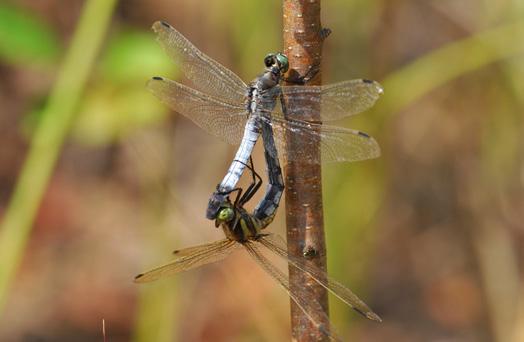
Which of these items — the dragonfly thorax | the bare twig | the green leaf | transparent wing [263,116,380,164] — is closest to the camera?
the bare twig

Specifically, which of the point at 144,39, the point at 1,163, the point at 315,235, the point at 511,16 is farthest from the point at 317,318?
the point at 1,163

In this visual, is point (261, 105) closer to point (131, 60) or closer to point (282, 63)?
point (282, 63)

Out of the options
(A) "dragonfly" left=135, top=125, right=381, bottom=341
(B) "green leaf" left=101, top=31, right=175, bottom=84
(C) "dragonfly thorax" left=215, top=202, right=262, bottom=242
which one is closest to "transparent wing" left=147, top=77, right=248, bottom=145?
(A) "dragonfly" left=135, top=125, right=381, bottom=341

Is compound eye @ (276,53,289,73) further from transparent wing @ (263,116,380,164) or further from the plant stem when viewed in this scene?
the plant stem

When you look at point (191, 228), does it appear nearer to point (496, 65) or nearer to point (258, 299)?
Result: point (258, 299)

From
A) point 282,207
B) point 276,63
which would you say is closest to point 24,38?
point 276,63

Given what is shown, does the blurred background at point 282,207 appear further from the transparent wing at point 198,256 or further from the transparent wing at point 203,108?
the transparent wing at point 198,256
